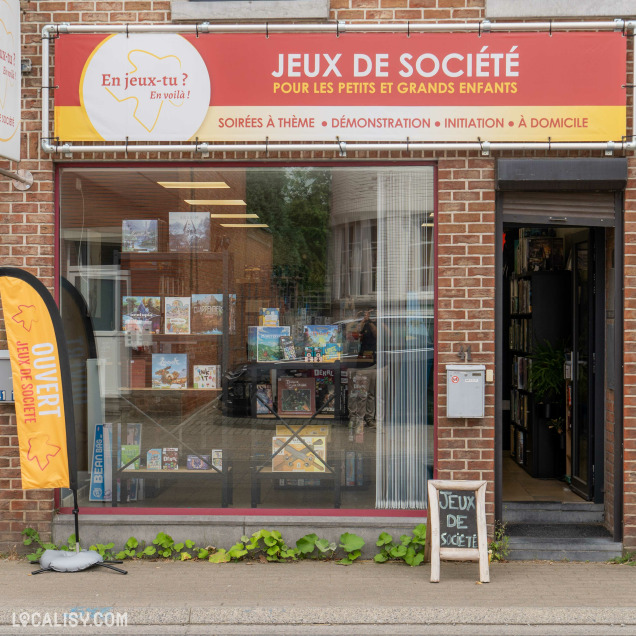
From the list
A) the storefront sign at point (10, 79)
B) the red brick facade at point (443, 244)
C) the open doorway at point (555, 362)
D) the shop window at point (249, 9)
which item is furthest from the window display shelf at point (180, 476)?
the shop window at point (249, 9)

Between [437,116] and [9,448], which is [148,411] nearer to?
[9,448]

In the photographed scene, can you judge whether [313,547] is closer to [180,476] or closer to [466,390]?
[180,476]

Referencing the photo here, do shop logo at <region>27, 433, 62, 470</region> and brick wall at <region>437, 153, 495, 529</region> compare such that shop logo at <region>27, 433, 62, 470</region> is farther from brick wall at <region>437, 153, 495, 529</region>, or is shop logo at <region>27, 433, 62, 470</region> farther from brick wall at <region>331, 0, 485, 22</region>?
brick wall at <region>331, 0, 485, 22</region>

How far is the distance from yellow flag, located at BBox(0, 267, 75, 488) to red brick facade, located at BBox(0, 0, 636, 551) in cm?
65

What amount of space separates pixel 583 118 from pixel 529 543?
145 inches

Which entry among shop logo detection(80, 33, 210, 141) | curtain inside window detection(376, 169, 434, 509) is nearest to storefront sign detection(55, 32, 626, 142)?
shop logo detection(80, 33, 210, 141)

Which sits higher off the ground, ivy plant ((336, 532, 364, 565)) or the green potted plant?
the green potted plant

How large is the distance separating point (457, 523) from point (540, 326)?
349 cm

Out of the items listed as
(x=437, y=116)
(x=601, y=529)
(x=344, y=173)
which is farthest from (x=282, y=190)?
(x=601, y=529)

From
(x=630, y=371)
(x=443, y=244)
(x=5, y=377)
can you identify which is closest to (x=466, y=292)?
(x=443, y=244)

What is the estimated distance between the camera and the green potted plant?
8.48 metres

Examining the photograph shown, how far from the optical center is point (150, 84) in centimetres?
650

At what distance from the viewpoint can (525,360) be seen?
915 centimetres

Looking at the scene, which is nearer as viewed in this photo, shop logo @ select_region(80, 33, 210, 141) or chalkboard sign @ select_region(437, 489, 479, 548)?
chalkboard sign @ select_region(437, 489, 479, 548)
